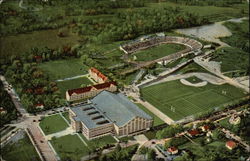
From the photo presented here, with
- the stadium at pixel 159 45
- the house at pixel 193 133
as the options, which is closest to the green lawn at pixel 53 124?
the house at pixel 193 133

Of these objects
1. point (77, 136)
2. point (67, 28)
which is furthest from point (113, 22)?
point (77, 136)

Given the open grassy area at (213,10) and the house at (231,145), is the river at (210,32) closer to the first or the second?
the open grassy area at (213,10)

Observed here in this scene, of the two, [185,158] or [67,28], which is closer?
[185,158]

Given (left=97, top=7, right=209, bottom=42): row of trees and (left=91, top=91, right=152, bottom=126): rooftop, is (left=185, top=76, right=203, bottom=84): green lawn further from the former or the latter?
(left=97, top=7, right=209, bottom=42): row of trees

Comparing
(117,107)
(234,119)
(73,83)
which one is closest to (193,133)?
(234,119)

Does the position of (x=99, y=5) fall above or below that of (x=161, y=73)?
above

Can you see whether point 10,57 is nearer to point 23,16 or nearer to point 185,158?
point 23,16
